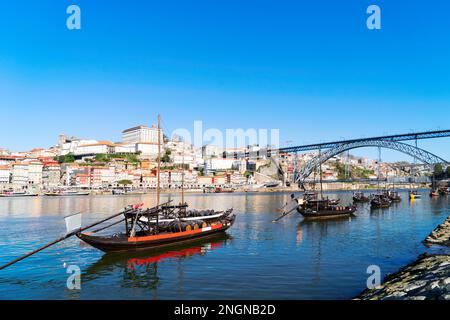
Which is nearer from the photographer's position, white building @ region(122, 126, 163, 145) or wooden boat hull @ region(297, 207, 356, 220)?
wooden boat hull @ region(297, 207, 356, 220)

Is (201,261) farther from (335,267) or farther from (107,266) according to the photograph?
(335,267)

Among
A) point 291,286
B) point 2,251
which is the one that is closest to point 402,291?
point 291,286

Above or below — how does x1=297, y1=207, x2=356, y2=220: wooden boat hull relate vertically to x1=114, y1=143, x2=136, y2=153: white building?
below

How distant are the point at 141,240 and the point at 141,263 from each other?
2.09 meters

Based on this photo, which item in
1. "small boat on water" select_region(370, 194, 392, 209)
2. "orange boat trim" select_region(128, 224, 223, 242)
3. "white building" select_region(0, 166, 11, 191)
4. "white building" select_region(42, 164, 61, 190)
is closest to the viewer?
"orange boat trim" select_region(128, 224, 223, 242)

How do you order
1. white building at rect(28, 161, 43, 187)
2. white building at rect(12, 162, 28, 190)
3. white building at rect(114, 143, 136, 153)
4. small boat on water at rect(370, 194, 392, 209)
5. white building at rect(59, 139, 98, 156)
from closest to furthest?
small boat on water at rect(370, 194, 392, 209) < white building at rect(12, 162, 28, 190) < white building at rect(28, 161, 43, 187) < white building at rect(114, 143, 136, 153) < white building at rect(59, 139, 98, 156)

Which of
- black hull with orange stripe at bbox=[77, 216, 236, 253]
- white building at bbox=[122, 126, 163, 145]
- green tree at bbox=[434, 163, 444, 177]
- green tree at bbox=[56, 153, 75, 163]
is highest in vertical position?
white building at bbox=[122, 126, 163, 145]

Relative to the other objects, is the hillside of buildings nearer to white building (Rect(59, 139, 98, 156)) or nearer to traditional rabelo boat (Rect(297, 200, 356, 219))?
white building (Rect(59, 139, 98, 156))

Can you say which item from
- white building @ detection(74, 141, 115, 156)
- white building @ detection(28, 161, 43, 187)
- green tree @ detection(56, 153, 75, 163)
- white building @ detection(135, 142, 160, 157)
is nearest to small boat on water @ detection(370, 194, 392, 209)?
white building @ detection(28, 161, 43, 187)

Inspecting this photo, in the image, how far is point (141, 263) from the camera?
16219mm

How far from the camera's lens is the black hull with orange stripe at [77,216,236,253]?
17.1 m

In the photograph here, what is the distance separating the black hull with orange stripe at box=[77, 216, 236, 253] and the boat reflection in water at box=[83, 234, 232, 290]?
1.03ft

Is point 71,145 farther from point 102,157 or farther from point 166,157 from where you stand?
point 166,157

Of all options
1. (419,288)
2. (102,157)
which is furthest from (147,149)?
(419,288)
